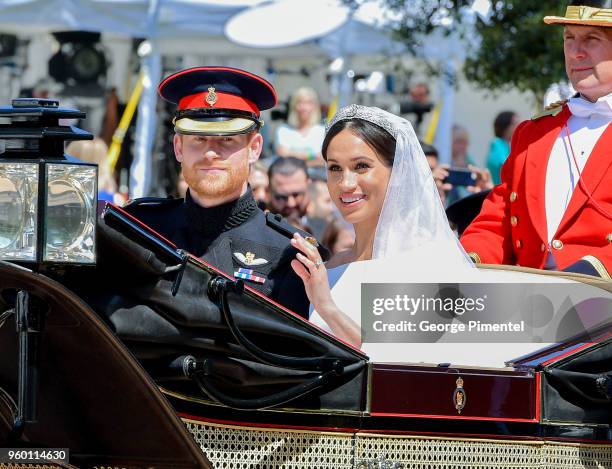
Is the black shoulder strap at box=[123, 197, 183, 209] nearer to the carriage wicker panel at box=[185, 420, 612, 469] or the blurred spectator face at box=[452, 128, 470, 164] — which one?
the carriage wicker panel at box=[185, 420, 612, 469]

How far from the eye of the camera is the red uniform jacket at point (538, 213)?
4.42m

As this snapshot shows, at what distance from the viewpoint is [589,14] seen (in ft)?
14.4

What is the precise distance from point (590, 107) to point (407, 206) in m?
0.79

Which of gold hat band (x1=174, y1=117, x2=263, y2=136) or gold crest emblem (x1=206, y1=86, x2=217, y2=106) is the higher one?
gold crest emblem (x1=206, y1=86, x2=217, y2=106)

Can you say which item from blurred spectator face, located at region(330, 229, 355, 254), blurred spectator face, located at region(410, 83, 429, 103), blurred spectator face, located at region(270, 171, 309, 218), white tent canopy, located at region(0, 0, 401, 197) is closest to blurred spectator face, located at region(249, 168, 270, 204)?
blurred spectator face, located at region(270, 171, 309, 218)

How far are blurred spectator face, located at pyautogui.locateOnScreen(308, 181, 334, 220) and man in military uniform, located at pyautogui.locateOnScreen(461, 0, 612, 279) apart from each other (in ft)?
11.3

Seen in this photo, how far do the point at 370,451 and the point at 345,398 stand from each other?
0.51ft

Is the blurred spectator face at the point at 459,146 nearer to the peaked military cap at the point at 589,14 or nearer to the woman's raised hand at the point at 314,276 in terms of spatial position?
the peaked military cap at the point at 589,14

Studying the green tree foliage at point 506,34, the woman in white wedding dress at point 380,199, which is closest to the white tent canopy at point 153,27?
the green tree foliage at point 506,34

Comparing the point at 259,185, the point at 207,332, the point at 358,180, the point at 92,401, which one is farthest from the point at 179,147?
the point at 259,185

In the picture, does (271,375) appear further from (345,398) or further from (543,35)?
(543,35)

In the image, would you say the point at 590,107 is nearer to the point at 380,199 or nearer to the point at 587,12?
the point at 587,12

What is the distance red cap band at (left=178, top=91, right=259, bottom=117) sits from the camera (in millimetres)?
4418

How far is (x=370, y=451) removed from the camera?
3.54 metres
